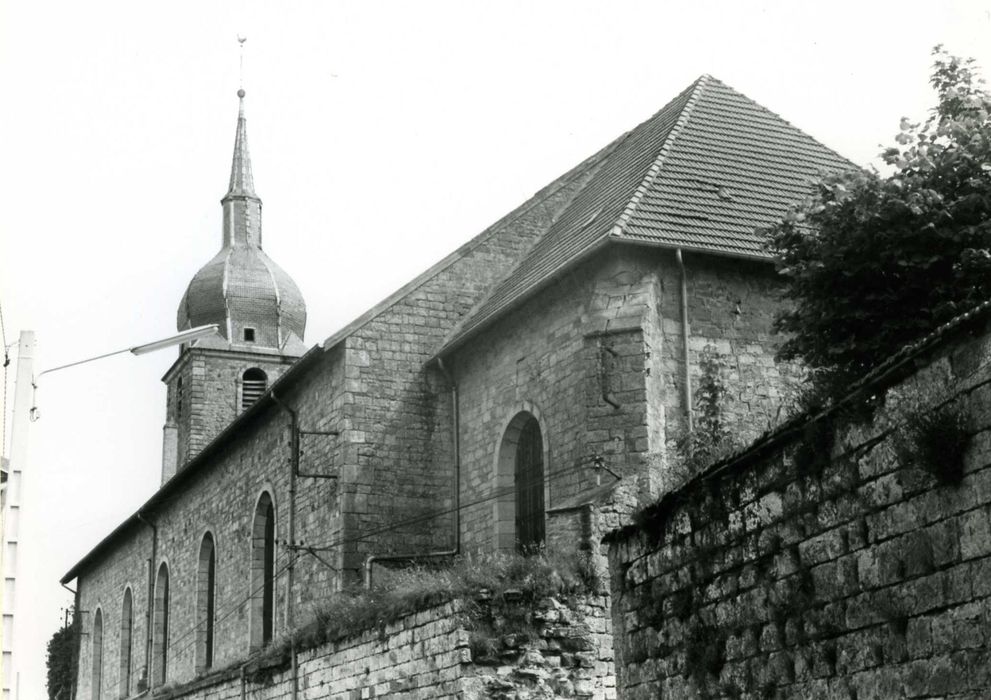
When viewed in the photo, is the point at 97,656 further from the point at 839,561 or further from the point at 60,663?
the point at 839,561

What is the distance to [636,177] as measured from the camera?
1966 centimetres

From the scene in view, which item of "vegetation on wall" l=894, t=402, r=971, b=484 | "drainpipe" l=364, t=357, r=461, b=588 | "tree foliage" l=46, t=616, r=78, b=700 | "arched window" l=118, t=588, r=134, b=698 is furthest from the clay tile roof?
"tree foliage" l=46, t=616, r=78, b=700

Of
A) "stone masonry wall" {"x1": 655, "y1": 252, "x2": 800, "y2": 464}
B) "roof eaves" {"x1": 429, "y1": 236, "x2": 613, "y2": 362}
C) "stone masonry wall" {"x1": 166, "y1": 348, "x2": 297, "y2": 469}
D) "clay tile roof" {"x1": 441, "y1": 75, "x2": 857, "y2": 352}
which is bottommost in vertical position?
"stone masonry wall" {"x1": 655, "y1": 252, "x2": 800, "y2": 464}

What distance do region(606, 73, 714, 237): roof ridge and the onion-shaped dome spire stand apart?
2303 centimetres

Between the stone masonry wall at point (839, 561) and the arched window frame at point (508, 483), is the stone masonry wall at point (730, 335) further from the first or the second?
the stone masonry wall at point (839, 561)

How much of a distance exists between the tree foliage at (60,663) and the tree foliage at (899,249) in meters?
35.1

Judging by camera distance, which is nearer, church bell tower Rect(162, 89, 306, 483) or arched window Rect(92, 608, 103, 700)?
arched window Rect(92, 608, 103, 700)

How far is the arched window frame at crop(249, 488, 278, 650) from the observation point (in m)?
25.0

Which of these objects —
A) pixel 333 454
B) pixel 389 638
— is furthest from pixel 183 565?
pixel 389 638

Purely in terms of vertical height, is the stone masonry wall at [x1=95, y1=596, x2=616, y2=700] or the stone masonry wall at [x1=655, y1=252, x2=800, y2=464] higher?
the stone masonry wall at [x1=655, y1=252, x2=800, y2=464]

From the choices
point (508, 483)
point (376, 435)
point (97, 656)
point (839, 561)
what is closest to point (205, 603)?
point (376, 435)

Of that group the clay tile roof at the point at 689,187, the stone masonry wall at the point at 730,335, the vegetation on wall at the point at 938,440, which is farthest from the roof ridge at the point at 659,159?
the vegetation on wall at the point at 938,440

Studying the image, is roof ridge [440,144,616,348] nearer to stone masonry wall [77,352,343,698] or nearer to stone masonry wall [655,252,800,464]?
stone masonry wall [77,352,343,698]

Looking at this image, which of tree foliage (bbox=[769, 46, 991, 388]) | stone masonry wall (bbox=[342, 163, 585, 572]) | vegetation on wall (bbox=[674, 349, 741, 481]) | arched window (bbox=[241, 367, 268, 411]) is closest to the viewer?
tree foliage (bbox=[769, 46, 991, 388])
